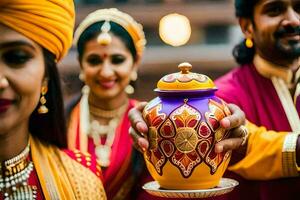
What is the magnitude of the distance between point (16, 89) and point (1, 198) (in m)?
0.36

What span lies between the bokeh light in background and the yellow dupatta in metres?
A: 9.68

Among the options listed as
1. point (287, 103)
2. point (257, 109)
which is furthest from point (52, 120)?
point (287, 103)

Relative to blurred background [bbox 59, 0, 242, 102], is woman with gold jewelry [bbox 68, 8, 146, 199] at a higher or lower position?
higher

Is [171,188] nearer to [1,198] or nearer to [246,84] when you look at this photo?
[1,198]

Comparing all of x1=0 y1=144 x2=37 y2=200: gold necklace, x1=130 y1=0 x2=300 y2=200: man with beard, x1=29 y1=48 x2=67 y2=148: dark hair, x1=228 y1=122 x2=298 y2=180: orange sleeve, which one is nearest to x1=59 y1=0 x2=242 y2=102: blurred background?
x1=130 y1=0 x2=300 y2=200: man with beard

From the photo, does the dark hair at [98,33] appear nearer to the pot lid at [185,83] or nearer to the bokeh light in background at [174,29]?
the pot lid at [185,83]

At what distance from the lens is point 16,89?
2.44m

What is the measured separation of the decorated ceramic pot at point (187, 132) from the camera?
2.49 meters

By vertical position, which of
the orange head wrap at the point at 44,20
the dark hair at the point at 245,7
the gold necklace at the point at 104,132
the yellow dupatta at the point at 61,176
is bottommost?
the gold necklace at the point at 104,132

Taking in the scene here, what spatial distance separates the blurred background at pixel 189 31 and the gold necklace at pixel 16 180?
11602 millimetres

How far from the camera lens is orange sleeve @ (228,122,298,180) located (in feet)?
9.79

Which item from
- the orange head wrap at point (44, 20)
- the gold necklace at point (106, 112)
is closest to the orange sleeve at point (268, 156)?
the orange head wrap at point (44, 20)

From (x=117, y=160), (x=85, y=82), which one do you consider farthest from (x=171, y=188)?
(x=85, y=82)

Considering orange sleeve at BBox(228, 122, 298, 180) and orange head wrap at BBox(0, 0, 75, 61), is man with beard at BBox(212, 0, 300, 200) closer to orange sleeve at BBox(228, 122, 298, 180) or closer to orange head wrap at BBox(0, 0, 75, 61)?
orange sleeve at BBox(228, 122, 298, 180)
